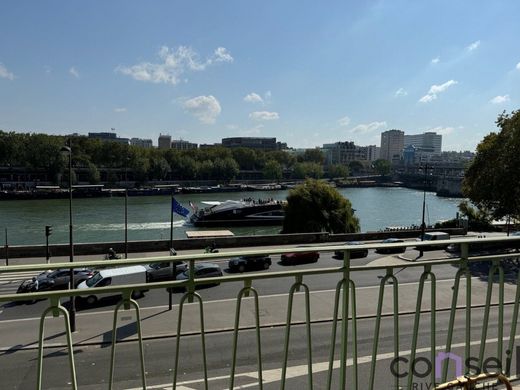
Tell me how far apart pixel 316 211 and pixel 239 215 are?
19.2 meters

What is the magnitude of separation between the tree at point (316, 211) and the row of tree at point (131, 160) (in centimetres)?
7395

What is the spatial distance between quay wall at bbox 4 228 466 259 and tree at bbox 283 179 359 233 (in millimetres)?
4432

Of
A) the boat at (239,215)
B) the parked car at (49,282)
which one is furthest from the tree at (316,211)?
the parked car at (49,282)

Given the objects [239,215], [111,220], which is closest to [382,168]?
[239,215]

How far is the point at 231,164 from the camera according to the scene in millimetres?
126125

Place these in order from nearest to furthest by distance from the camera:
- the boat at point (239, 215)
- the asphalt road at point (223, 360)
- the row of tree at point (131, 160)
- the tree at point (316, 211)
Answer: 1. the asphalt road at point (223, 360)
2. the tree at point (316, 211)
3. the boat at point (239, 215)
4. the row of tree at point (131, 160)

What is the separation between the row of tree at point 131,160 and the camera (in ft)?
324

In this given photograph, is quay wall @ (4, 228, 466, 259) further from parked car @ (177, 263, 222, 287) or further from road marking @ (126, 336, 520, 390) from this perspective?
road marking @ (126, 336, 520, 390)

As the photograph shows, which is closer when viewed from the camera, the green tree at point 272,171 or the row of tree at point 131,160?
the row of tree at point 131,160

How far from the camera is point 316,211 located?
3900cm

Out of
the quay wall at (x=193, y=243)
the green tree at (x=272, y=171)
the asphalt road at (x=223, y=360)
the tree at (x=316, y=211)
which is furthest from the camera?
the green tree at (x=272, y=171)

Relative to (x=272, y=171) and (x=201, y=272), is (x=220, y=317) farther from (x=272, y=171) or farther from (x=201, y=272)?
(x=272, y=171)

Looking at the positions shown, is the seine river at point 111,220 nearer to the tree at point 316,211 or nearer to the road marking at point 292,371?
the tree at point 316,211

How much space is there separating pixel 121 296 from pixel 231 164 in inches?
4893
